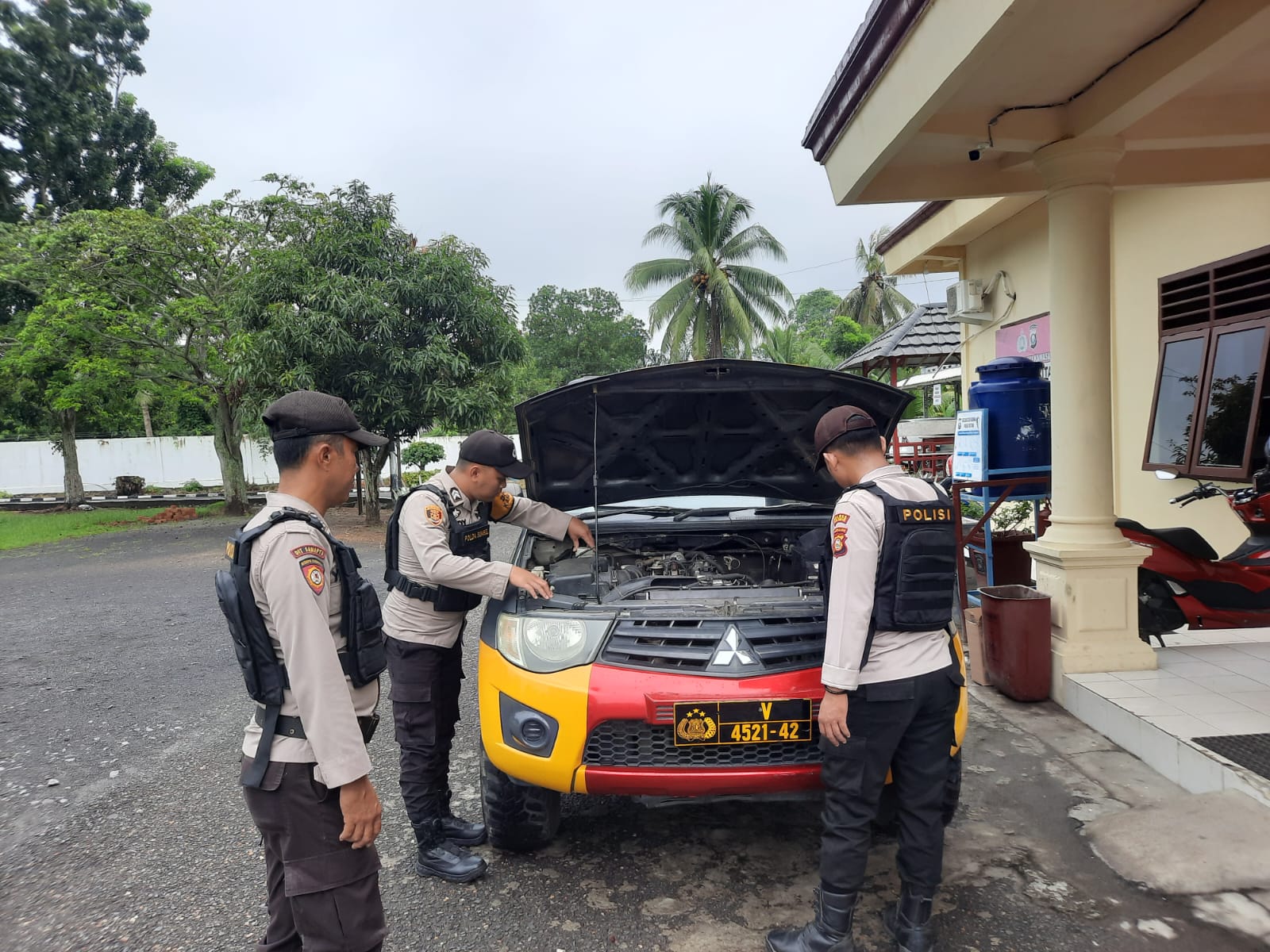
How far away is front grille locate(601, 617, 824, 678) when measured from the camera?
251 cm

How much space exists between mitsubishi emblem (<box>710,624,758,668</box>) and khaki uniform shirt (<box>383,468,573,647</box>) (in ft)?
2.62

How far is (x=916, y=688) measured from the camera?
2.19 meters

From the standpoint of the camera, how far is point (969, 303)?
9.41m

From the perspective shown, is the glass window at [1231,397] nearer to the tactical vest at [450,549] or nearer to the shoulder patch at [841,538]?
the shoulder patch at [841,538]

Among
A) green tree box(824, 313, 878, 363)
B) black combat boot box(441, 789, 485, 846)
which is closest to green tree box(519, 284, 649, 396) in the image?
green tree box(824, 313, 878, 363)

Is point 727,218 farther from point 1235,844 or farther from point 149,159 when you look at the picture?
point 1235,844

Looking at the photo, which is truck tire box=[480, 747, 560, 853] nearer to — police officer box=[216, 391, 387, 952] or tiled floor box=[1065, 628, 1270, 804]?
police officer box=[216, 391, 387, 952]

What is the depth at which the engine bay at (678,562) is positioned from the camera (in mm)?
3221

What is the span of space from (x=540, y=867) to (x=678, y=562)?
1448 millimetres

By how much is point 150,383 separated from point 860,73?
18.2 meters

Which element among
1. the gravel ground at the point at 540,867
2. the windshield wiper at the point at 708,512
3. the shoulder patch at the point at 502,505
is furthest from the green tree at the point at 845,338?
the shoulder patch at the point at 502,505

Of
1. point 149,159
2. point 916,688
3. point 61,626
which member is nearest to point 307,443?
point 916,688

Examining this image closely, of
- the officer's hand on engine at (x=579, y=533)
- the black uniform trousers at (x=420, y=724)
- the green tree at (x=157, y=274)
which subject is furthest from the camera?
the green tree at (x=157, y=274)

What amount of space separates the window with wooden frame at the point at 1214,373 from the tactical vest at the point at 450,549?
473cm
